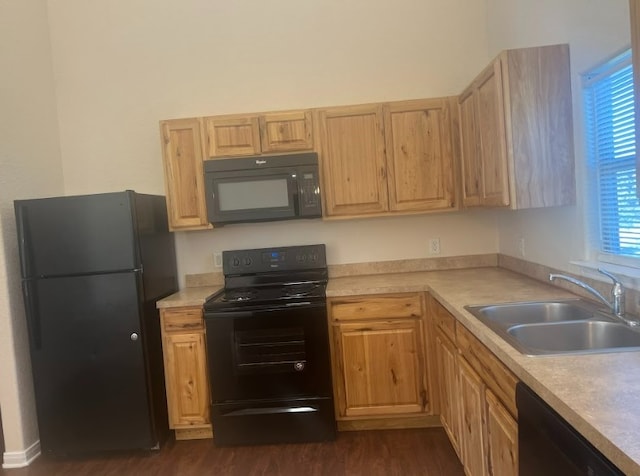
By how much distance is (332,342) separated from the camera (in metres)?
2.93

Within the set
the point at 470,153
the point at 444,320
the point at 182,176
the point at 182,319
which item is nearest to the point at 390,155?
the point at 470,153

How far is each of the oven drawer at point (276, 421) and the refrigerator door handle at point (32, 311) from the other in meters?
1.14

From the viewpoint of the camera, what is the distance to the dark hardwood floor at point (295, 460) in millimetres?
2568

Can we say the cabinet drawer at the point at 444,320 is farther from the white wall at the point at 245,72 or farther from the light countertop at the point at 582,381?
the white wall at the point at 245,72

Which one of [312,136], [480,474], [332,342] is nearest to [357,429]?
[332,342]

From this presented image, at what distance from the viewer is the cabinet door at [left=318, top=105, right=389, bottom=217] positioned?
3127mm

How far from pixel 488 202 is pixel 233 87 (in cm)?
201

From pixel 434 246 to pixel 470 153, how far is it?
829mm

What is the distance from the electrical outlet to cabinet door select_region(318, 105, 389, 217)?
539 mm

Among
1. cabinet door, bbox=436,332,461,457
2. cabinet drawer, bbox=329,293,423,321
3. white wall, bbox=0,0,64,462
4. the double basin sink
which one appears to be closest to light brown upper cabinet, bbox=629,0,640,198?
the double basin sink

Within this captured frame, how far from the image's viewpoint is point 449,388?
8.29 ft

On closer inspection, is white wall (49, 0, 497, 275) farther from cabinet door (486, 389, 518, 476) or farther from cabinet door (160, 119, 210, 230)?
cabinet door (486, 389, 518, 476)

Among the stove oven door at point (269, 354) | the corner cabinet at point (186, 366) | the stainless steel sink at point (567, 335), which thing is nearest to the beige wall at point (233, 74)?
the corner cabinet at point (186, 366)

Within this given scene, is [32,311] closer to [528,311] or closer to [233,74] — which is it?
[233,74]
